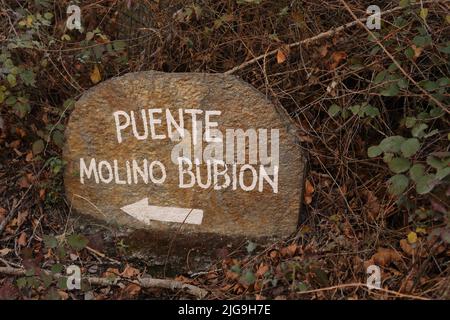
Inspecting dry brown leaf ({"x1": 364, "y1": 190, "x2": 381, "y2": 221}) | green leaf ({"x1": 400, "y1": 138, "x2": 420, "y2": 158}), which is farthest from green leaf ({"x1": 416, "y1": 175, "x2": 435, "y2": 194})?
dry brown leaf ({"x1": 364, "y1": 190, "x2": 381, "y2": 221})

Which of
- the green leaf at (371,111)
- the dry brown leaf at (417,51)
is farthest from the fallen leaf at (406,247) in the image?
the dry brown leaf at (417,51)

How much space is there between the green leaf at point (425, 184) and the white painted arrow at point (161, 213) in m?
1.10

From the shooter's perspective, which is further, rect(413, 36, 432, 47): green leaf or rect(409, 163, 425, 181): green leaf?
rect(413, 36, 432, 47): green leaf

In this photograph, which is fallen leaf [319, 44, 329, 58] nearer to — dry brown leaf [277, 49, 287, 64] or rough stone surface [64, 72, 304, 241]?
dry brown leaf [277, 49, 287, 64]

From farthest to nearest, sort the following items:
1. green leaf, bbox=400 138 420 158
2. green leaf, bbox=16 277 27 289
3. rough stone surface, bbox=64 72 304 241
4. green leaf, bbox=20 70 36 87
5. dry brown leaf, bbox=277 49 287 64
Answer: green leaf, bbox=20 70 36 87 < dry brown leaf, bbox=277 49 287 64 < rough stone surface, bbox=64 72 304 241 < green leaf, bbox=16 277 27 289 < green leaf, bbox=400 138 420 158

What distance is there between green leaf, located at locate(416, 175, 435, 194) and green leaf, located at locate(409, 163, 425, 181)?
0.05ft

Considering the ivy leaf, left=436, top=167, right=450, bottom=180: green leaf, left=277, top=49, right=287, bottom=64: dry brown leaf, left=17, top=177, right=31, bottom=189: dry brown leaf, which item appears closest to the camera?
left=436, top=167, right=450, bottom=180: green leaf

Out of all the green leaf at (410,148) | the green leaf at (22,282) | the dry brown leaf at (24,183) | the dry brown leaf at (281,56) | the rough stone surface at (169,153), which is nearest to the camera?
the green leaf at (410,148)

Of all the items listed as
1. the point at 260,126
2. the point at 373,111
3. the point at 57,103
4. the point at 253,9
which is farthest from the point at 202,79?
the point at 57,103

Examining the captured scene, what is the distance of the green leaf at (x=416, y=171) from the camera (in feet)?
8.30

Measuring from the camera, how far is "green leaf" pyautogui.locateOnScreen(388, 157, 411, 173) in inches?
102

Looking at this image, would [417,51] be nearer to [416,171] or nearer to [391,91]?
[391,91]

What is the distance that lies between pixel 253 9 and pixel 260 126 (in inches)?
30.7

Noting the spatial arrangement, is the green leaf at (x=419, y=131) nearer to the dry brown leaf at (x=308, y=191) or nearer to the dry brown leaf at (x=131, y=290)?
the dry brown leaf at (x=308, y=191)
